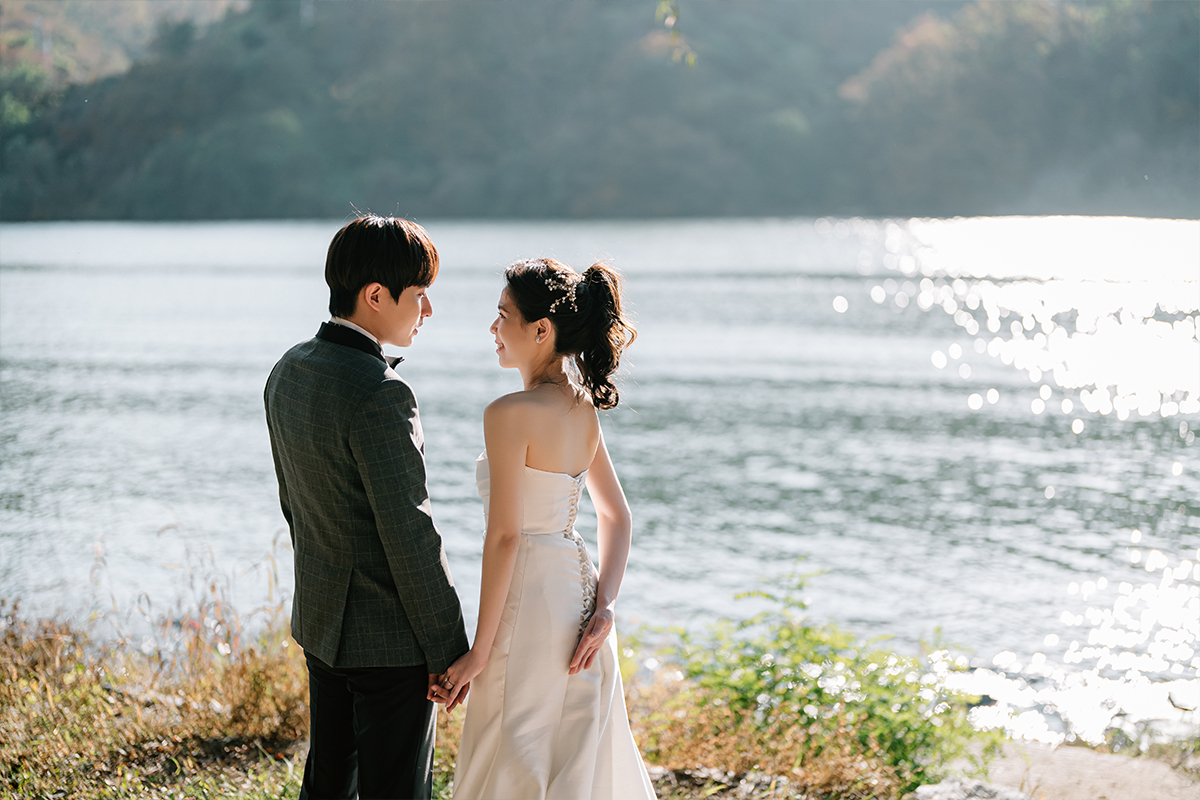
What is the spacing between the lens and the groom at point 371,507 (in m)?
2.22

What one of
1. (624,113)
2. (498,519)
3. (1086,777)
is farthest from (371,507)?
(624,113)

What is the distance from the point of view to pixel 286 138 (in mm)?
49094

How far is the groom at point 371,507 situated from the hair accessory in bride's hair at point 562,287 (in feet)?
0.89

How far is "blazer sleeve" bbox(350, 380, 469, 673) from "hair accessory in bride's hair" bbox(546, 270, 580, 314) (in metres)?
0.42

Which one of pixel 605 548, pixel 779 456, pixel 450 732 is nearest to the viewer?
pixel 605 548

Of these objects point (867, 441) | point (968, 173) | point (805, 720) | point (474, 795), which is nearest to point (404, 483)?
point (474, 795)

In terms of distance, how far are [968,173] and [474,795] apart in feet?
241

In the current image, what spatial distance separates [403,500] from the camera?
2217 mm

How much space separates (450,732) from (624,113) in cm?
7290

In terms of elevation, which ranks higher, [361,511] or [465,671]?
[361,511]

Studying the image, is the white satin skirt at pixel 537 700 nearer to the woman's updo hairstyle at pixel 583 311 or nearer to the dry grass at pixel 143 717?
the woman's updo hairstyle at pixel 583 311

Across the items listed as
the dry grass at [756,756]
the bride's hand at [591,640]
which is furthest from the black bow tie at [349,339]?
the dry grass at [756,756]

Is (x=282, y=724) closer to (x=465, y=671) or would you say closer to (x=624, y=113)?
(x=465, y=671)

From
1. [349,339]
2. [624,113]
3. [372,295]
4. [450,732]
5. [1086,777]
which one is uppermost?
[624,113]
